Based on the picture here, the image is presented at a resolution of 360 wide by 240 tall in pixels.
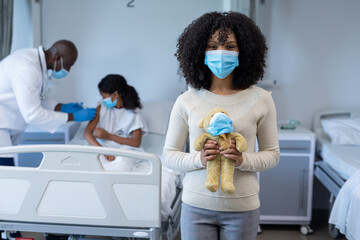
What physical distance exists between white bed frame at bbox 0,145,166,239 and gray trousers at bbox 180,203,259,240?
40cm

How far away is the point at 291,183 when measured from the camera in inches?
123

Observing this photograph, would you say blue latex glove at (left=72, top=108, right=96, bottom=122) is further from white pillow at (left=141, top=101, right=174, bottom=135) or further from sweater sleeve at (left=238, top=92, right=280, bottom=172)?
sweater sleeve at (left=238, top=92, right=280, bottom=172)

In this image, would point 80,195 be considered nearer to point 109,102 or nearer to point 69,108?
point 109,102

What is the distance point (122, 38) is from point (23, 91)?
1388 mm

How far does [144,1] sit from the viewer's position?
361 cm

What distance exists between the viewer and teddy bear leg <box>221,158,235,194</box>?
1.24m

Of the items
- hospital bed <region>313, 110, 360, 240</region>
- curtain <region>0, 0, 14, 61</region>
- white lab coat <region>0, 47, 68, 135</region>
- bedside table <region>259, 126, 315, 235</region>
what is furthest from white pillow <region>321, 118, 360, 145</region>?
curtain <region>0, 0, 14, 61</region>

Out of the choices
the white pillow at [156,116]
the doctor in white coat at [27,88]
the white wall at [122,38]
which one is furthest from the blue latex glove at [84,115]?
the white wall at [122,38]

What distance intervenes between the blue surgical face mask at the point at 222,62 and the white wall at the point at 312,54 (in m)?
2.26

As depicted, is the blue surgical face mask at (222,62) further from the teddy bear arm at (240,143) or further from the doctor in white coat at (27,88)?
the doctor in white coat at (27,88)

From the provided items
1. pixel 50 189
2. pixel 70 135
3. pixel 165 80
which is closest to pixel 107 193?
pixel 50 189

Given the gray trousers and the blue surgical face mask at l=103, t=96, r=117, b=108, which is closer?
the gray trousers

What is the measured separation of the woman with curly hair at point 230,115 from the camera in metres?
1.31

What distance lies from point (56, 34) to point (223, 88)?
265cm
